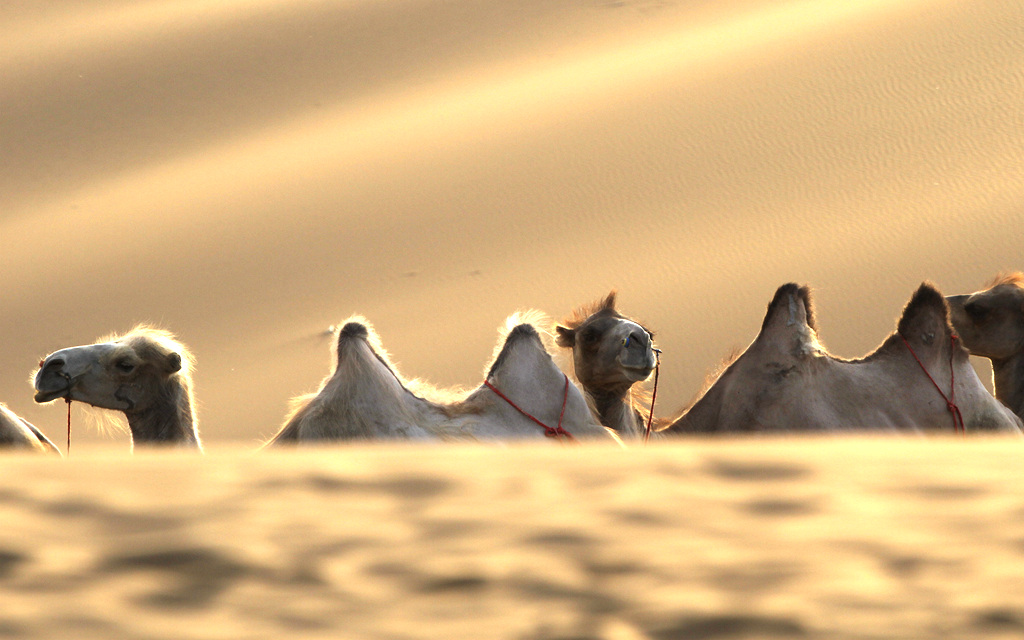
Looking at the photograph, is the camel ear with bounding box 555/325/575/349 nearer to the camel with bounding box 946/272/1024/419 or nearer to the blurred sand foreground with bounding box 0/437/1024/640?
Result: the camel with bounding box 946/272/1024/419

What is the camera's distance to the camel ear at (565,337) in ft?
19.9

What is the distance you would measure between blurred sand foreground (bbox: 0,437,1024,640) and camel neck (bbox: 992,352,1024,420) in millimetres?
5810

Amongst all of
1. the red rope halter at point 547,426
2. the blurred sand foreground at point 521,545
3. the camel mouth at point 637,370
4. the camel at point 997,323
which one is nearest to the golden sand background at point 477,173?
the camel at point 997,323

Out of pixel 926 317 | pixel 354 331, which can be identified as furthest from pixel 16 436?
pixel 926 317

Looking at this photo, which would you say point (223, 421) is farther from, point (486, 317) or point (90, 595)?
point (90, 595)

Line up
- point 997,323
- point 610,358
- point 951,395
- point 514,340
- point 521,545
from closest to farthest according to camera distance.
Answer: point 521,545, point 514,340, point 610,358, point 951,395, point 997,323

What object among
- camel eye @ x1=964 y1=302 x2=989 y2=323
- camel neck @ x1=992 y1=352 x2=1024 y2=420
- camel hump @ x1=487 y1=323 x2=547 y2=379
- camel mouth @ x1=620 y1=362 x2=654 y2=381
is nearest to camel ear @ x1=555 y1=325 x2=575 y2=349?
camel hump @ x1=487 y1=323 x2=547 y2=379

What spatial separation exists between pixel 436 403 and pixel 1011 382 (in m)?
3.68

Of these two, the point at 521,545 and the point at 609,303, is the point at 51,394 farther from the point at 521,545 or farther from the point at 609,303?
the point at 521,545

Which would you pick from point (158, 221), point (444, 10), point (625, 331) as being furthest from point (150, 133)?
point (625, 331)

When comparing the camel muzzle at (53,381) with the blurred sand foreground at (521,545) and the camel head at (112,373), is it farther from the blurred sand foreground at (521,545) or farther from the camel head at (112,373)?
the blurred sand foreground at (521,545)

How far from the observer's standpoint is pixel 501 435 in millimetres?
5207

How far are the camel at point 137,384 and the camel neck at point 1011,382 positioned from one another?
4.35 m

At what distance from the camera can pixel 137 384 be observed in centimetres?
545
